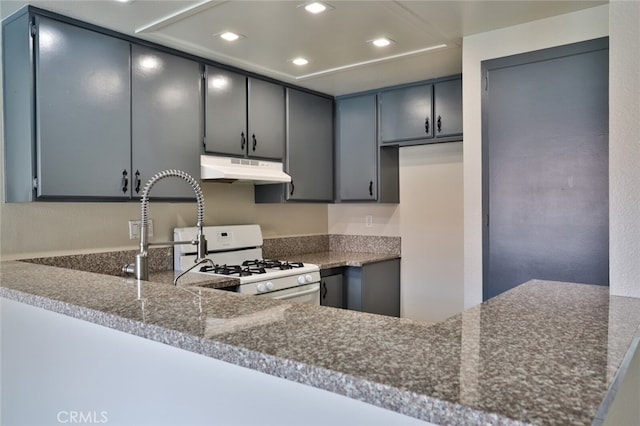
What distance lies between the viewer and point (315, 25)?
233cm

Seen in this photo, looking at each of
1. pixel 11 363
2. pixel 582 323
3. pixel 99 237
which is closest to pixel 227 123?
pixel 99 237

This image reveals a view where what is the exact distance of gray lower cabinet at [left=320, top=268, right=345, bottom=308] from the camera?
130 inches

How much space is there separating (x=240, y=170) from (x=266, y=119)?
20.2 inches

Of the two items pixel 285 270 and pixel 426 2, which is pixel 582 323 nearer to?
pixel 426 2

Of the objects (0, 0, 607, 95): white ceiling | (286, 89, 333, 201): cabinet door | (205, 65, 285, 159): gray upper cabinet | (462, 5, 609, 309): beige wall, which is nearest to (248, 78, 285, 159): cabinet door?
(205, 65, 285, 159): gray upper cabinet

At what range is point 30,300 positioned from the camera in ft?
4.60

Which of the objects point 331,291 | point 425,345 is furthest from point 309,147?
point 425,345

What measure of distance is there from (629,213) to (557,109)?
0.94 meters

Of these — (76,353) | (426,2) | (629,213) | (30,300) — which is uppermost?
(426,2)

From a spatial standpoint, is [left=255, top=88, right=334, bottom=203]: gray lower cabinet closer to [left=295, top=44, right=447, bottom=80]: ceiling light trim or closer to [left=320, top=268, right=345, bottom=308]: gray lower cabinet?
[left=295, top=44, right=447, bottom=80]: ceiling light trim

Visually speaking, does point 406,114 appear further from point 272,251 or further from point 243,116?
point 272,251

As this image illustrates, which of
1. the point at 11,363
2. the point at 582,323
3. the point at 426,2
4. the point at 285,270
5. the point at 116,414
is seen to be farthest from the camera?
the point at 285,270

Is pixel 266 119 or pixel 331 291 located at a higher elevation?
pixel 266 119

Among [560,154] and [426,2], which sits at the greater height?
[426,2]
